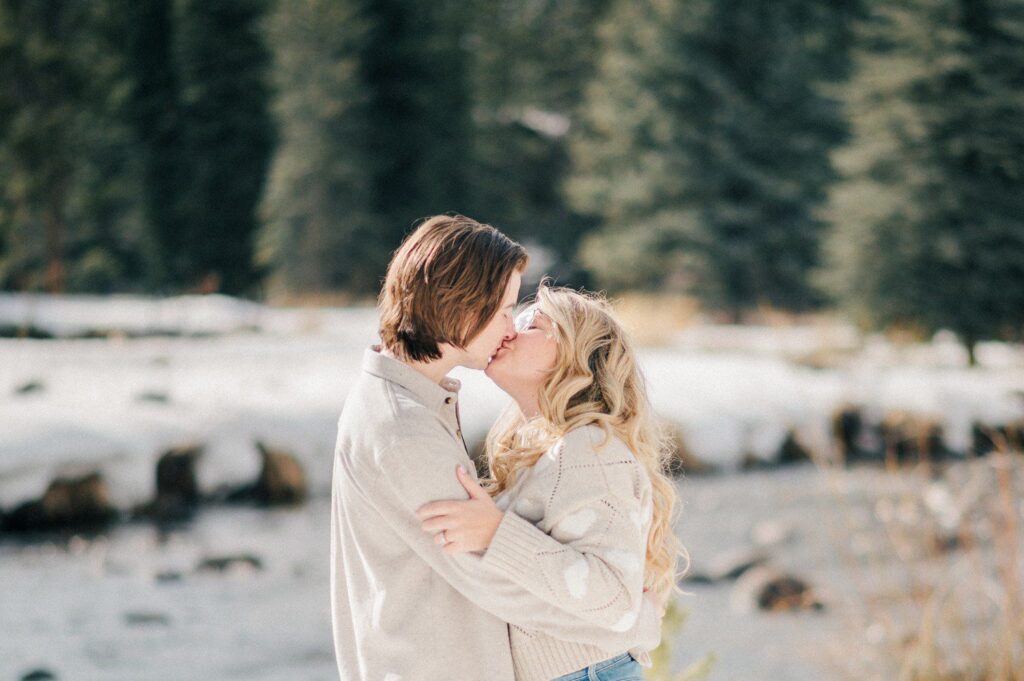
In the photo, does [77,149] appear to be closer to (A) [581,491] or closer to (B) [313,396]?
(B) [313,396]

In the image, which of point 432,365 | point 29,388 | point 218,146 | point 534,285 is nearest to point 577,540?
point 432,365

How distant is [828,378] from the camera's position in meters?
11.0

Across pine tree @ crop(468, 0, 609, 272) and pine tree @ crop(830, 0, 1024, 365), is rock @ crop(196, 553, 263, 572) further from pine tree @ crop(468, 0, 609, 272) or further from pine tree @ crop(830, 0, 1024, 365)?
pine tree @ crop(468, 0, 609, 272)

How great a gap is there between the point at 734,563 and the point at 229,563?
2997mm

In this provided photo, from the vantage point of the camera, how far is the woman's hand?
1.62m

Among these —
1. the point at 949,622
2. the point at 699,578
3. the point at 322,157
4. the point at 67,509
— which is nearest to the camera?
the point at 949,622

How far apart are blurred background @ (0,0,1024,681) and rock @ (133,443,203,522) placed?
0.02m

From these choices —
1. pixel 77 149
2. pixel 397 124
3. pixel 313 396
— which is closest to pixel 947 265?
pixel 313 396

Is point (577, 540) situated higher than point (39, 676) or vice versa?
point (577, 540)

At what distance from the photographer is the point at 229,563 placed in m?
5.89

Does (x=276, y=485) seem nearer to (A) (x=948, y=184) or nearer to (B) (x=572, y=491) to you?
(B) (x=572, y=491)

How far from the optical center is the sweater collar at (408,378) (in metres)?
1.72

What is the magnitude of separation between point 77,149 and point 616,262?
10.5 metres

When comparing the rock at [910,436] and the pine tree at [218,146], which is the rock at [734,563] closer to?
the rock at [910,436]
